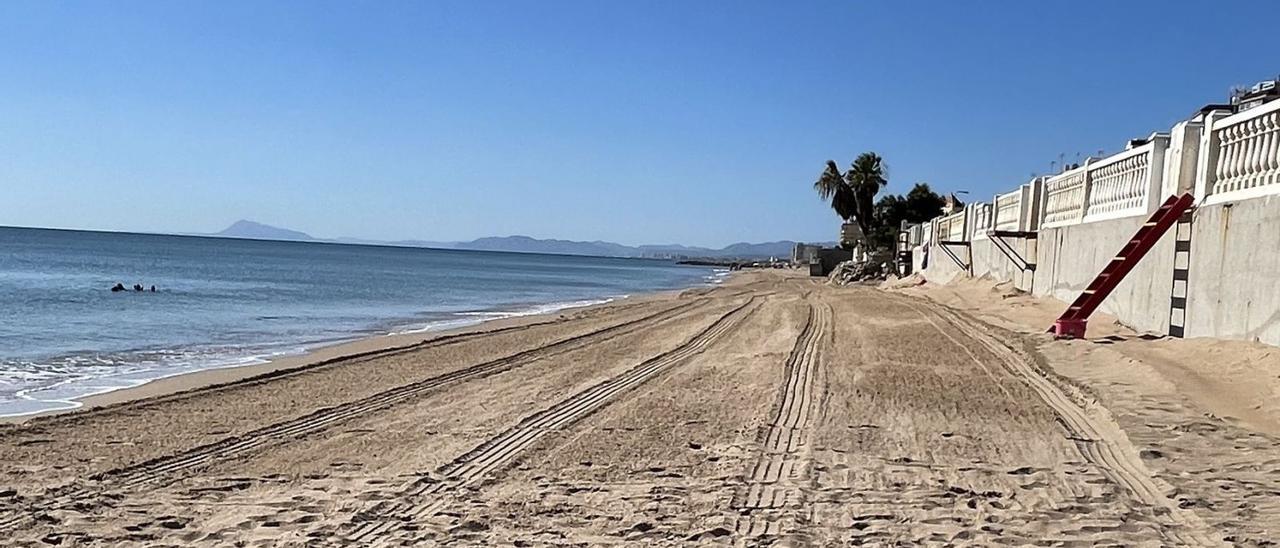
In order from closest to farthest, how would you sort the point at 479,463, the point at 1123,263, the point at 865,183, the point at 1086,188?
the point at 479,463 < the point at 1123,263 < the point at 1086,188 < the point at 865,183

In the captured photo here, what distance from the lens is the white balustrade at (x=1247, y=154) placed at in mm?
8867

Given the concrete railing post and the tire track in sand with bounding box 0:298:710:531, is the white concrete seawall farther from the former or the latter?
the tire track in sand with bounding box 0:298:710:531

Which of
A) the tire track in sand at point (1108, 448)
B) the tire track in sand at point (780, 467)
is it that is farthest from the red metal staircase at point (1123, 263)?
the tire track in sand at point (780, 467)

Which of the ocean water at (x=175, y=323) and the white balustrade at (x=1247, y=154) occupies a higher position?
the white balustrade at (x=1247, y=154)

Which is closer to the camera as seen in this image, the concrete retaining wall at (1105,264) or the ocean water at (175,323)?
the concrete retaining wall at (1105,264)

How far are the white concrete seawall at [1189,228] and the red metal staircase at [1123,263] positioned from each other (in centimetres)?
17

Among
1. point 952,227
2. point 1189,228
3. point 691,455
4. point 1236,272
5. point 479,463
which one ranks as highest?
point 952,227

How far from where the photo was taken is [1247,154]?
31.3ft

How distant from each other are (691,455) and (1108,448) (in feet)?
9.95

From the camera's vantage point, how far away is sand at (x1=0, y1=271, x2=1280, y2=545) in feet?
17.3

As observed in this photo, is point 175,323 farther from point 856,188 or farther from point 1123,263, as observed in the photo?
point 856,188

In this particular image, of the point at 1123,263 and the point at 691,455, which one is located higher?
the point at 1123,263

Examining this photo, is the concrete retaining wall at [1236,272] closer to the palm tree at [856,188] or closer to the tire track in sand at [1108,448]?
the tire track in sand at [1108,448]

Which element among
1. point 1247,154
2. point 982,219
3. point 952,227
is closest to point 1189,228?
point 1247,154
